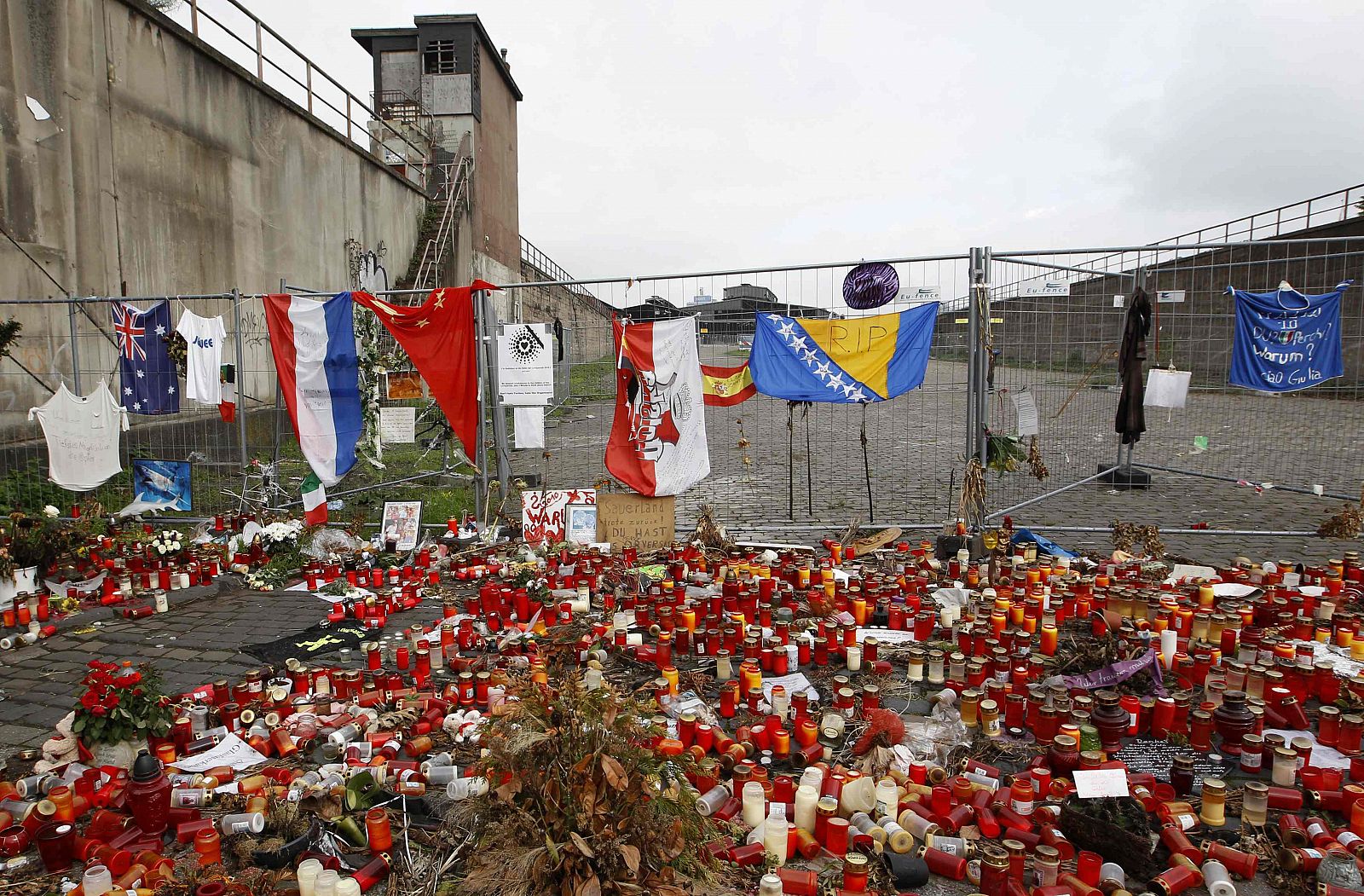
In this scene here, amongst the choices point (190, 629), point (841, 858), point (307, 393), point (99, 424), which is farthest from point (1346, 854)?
point (99, 424)

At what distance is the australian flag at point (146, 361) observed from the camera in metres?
8.23

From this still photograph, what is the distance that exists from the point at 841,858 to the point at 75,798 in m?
3.37

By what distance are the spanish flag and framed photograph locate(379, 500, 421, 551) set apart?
10.9 ft

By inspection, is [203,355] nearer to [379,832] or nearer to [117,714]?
[117,714]

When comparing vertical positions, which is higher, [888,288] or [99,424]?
[888,288]

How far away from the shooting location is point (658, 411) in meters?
7.54

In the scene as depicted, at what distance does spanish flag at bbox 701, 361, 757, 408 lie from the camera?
753 centimetres

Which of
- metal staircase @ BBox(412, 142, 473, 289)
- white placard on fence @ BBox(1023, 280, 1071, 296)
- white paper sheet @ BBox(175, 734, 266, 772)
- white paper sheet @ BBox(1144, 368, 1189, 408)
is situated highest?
metal staircase @ BBox(412, 142, 473, 289)

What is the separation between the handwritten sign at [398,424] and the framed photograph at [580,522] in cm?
195

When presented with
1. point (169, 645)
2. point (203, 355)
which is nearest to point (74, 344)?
point (203, 355)

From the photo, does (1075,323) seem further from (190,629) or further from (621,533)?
(190,629)

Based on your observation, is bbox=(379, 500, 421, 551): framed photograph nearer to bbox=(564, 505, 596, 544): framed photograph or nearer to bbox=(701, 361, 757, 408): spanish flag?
bbox=(564, 505, 596, 544): framed photograph

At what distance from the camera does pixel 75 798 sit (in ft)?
11.0

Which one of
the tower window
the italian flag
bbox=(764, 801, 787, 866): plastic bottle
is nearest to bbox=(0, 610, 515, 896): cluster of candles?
bbox=(764, 801, 787, 866): plastic bottle
